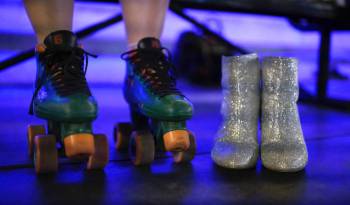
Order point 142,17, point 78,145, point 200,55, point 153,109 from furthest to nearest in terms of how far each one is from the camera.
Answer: point 200,55 → point 142,17 → point 153,109 → point 78,145

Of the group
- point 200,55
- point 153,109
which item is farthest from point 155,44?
point 200,55

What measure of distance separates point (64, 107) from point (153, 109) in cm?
15

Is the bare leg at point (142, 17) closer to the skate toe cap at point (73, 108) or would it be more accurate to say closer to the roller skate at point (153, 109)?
the roller skate at point (153, 109)

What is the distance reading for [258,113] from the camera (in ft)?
2.38

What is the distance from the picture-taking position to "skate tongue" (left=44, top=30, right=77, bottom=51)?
0.65m

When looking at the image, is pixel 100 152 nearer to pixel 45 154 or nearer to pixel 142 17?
pixel 45 154

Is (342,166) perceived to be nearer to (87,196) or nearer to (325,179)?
(325,179)

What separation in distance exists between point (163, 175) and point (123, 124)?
0.21 metres

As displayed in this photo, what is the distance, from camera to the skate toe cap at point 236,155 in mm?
657

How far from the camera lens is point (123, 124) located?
0.80 metres

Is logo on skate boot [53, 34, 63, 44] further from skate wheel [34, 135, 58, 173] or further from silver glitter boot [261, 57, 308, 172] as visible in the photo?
silver glitter boot [261, 57, 308, 172]

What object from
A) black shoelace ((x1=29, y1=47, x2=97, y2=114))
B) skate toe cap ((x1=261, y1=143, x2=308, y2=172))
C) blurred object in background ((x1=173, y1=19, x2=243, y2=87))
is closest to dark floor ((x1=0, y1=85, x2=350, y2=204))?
skate toe cap ((x1=261, y1=143, x2=308, y2=172))

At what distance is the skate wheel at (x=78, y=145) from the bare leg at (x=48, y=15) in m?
0.25

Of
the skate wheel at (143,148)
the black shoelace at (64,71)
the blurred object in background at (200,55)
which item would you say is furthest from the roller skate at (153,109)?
the blurred object in background at (200,55)
